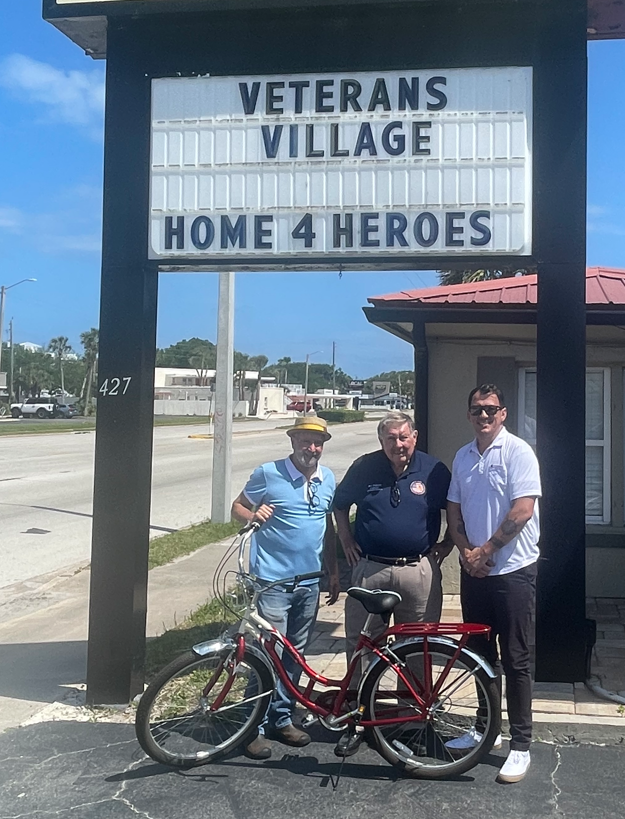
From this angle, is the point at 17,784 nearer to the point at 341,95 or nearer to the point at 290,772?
the point at 290,772

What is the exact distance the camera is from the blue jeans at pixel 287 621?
4.37m

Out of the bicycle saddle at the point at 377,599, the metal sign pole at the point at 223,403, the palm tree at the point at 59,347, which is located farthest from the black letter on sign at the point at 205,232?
the palm tree at the point at 59,347

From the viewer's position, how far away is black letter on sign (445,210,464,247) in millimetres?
5133

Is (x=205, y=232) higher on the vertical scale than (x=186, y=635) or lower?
higher

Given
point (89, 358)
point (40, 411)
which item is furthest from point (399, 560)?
point (89, 358)

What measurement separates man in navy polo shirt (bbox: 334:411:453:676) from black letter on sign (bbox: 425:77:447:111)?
6.96ft

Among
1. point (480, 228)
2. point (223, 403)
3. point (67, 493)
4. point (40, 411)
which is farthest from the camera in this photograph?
point (40, 411)

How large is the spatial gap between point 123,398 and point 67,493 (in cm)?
1190

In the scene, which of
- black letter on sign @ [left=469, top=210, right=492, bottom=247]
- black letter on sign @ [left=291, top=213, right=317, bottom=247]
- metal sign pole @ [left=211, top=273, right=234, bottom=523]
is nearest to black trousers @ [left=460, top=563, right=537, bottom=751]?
black letter on sign @ [left=469, top=210, right=492, bottom=247]

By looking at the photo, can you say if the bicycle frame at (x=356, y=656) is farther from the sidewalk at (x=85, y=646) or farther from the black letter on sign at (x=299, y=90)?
the black letter on sign at (x=299, y=90)

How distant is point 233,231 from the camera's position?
5352 millimetres

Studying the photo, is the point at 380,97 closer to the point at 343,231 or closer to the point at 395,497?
the point at 343,231

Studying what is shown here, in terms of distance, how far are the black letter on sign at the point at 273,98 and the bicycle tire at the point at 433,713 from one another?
3389 millimetres

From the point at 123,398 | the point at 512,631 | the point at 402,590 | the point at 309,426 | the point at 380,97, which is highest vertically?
the point at 380,97
